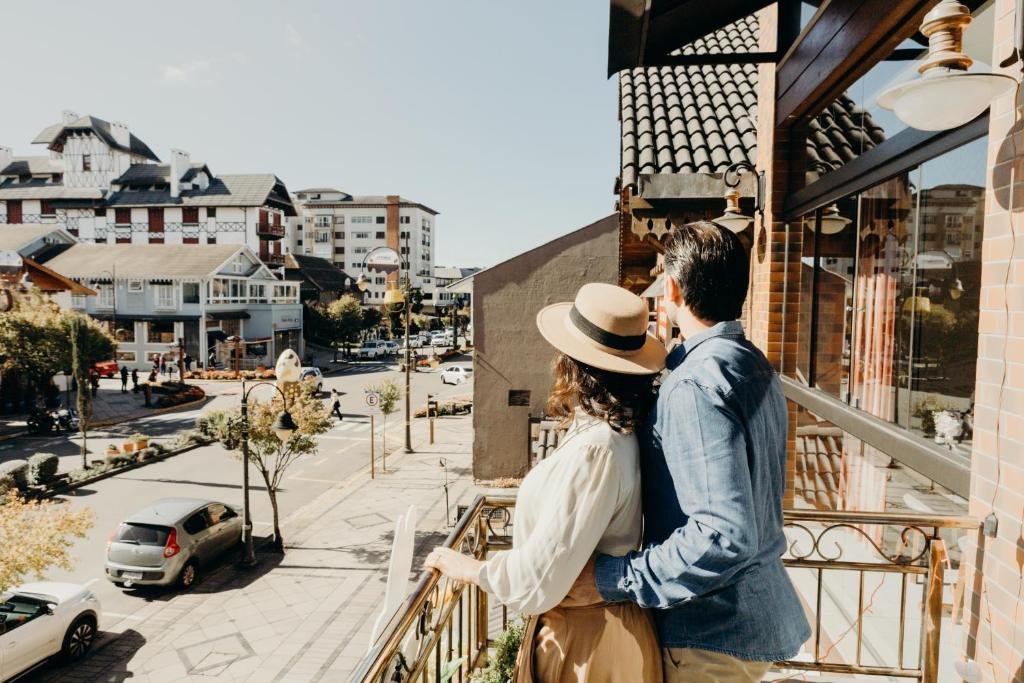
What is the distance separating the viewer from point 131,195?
54000mm

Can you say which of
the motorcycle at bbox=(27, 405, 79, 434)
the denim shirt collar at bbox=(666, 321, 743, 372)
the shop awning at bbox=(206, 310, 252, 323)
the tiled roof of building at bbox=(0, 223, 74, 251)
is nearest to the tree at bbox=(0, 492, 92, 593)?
the denim shirt collar at bbox=(666, 321, 743, 372)

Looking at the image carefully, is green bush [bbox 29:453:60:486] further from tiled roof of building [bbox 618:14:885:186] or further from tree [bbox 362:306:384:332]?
tree [bbox 362:306:384:332]

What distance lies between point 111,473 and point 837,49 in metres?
22.3

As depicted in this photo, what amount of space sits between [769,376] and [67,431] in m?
30.3

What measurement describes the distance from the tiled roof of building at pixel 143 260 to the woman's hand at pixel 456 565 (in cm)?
4449

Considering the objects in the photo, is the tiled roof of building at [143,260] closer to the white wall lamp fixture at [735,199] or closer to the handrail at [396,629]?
the white wall lamp fixture at [735,199]

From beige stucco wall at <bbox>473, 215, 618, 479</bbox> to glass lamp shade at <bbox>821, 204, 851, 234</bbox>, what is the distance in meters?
15.5

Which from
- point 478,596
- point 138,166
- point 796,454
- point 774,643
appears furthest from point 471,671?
point 138,166

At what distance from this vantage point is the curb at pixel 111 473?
1766 centimetres

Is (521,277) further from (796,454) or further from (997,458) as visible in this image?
(997,458)

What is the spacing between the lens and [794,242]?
5.83m

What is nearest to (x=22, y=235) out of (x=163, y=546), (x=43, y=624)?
(x=163, y=546)

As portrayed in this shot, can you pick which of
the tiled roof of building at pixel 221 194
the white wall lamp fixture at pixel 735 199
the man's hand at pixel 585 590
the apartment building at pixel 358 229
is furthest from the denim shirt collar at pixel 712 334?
the apartment building at pixel 358 229

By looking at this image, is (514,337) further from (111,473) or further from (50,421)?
(50,421)
